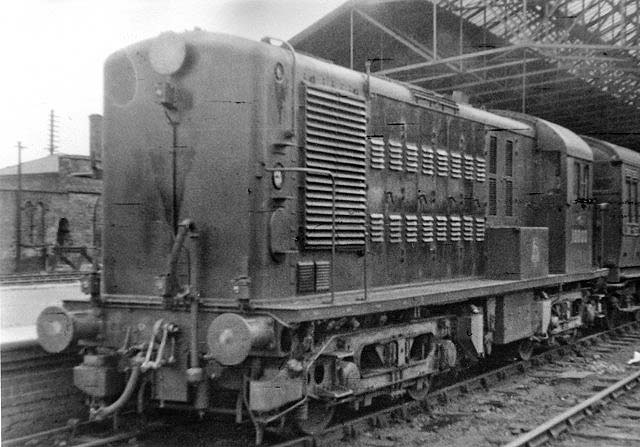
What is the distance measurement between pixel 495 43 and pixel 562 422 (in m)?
13.7

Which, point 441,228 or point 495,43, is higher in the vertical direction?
point 495,43

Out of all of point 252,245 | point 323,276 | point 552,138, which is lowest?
point 323,276

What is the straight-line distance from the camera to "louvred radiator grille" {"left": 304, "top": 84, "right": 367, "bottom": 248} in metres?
6.77

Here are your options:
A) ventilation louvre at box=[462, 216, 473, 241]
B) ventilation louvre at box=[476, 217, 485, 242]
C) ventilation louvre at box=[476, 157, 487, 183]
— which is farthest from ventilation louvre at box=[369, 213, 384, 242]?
ventilation louvre at box=[476, 157, 487, 183]

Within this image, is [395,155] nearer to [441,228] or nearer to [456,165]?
[441,228]

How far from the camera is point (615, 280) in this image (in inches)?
559

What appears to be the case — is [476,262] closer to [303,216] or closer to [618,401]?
[618,401]

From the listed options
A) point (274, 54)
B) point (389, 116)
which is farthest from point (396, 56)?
point (274, 54)

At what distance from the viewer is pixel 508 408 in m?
8.65

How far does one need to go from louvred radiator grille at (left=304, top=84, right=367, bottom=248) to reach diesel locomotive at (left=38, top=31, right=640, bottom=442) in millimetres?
19

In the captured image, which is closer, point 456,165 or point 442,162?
point 442,162

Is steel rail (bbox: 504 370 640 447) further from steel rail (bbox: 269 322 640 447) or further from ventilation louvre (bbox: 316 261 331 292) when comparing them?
ventilation louvre (bbox: 316 261 331 292)

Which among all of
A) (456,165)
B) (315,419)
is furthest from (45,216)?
(315,419)

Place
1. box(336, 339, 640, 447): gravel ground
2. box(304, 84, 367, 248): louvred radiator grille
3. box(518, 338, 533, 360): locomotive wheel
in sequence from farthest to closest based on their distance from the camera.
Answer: box(518, 338, 533, 360): locomotive wheel → box(336, 339, 640, 447): gravel ground → box(304, 84, 367, 248): louvred radiator grille
